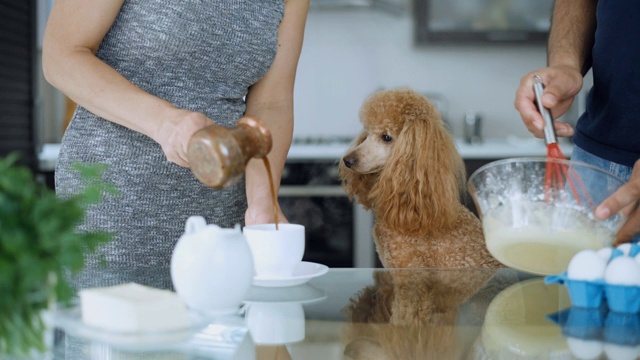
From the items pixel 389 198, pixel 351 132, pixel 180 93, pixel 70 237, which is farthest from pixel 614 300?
pixel 351 132

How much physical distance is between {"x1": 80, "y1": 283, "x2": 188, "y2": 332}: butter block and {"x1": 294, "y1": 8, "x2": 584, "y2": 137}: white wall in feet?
9.79

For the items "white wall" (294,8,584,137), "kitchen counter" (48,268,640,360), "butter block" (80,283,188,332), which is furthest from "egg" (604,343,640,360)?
"white wall" (294,8,584,137)

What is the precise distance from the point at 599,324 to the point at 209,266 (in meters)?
0.43

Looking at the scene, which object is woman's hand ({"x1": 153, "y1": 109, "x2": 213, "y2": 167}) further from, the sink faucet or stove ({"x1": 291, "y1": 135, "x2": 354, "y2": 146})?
the sink faucet

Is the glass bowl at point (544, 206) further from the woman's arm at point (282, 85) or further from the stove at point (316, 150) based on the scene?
the stove at point (316, 150)

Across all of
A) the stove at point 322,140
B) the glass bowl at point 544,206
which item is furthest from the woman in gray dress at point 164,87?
the stove at point 322,140

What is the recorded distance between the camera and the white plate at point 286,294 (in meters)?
0.99

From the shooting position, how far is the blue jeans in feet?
4.73

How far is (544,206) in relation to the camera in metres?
0.93

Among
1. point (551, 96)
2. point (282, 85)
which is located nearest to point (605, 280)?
point (551, 96)

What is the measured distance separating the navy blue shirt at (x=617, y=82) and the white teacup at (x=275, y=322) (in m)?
0.78

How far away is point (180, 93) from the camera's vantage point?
1420 mm

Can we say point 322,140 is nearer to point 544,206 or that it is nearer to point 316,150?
point 316,150

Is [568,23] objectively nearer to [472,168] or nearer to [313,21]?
[472,168]
